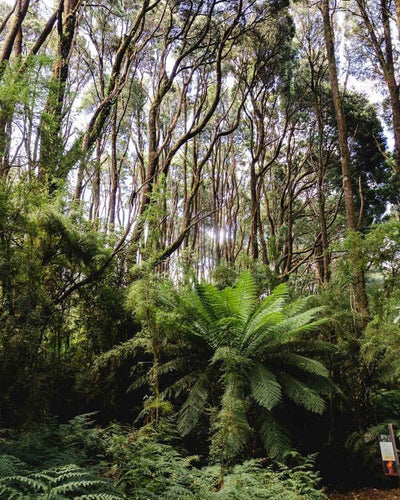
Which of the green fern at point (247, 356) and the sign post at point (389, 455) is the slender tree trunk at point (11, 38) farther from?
the sign post at point (389, 455)

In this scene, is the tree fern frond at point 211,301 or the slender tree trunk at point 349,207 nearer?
the tree fern frond at point 211,301

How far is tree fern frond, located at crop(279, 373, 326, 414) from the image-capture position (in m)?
3.44

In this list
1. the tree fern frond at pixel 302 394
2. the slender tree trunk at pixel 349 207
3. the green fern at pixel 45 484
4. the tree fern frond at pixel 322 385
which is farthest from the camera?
the slender tree trunk at pixel 349 207

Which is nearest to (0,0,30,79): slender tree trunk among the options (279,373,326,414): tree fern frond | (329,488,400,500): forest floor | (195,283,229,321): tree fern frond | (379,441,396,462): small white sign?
(195,283,229,321): tree fern frond

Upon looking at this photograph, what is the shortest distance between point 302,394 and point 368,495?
1.30 meters

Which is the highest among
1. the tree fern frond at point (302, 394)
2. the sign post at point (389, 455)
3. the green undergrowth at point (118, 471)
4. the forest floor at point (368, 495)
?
the tree fern frond at point (302, 394)

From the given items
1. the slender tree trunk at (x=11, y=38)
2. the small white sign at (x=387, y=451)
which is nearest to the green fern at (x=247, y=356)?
the small white sign at (x=387, y=451)

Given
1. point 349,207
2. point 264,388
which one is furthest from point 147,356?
point 349,207

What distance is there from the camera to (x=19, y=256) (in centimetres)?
330

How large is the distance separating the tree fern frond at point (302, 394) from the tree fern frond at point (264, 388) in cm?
23

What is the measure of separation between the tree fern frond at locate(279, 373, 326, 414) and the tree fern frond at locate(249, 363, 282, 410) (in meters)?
0.23

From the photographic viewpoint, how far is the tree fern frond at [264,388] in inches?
130

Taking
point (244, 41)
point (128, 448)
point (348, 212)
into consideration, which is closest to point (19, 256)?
point (128, 448)

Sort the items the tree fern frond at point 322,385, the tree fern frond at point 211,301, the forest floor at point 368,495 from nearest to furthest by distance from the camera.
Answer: the forest floor at point 368,495 → the tree fern frond at point 322,385 → the tree fern frond at point 211,301
